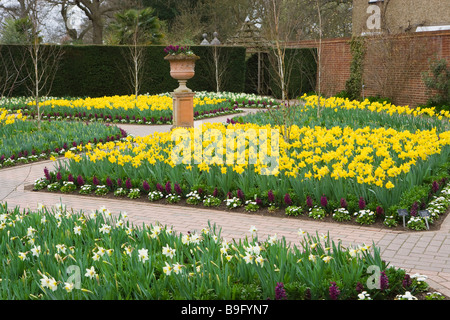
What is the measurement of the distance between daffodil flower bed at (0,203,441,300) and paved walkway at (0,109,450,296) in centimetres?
68

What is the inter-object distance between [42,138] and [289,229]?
6802mm

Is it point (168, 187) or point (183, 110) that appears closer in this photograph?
point (168, 187)

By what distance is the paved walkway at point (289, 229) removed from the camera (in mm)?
4397

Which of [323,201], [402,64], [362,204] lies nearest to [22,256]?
[323,201]

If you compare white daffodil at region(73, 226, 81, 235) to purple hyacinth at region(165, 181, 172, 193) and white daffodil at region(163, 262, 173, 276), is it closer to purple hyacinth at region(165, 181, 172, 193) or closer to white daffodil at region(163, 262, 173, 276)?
white daffodil at region(163, 262, 173, 276)

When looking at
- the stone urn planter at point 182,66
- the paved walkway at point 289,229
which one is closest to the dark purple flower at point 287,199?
the paved walkway at point 289,229

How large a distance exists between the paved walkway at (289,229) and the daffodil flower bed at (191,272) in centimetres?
68

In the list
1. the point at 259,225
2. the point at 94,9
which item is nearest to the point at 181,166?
the point at 259,225

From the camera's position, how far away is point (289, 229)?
5438mm

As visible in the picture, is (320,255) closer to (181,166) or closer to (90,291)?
(90,291)

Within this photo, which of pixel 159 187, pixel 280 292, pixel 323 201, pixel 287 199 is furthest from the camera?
pixel 159 187

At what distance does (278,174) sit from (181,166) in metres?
1.48

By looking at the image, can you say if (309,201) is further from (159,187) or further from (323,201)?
(159,187)

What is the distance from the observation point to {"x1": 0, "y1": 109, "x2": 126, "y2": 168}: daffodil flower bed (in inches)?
376
